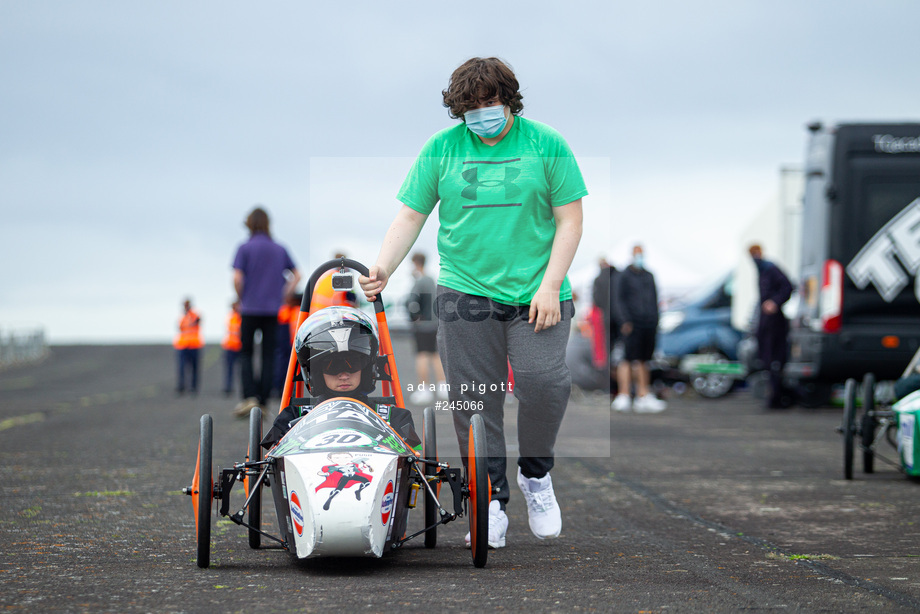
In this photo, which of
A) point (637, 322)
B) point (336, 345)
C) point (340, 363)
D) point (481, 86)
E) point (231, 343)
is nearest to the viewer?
Result: point (481, 86)

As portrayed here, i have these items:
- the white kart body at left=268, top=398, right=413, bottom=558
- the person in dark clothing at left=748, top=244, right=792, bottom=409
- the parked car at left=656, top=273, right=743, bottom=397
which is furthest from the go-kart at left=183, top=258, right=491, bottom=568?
the parked car at left=656, top=273, right=743, bottom=397

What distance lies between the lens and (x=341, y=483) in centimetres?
381

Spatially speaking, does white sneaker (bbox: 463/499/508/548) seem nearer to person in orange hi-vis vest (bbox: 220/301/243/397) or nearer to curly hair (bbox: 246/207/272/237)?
curly hair (bbox: 246/207/272/237)

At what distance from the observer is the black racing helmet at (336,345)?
4.52 meters

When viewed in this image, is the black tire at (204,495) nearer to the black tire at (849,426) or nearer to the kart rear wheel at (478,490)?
the kart rear wheel at (478,490)

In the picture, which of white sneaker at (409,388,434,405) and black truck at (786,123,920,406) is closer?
black truck at (786,123,920,406)

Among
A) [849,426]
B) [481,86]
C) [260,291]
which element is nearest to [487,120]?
[481,86]

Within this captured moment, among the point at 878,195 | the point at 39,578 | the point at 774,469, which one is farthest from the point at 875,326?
the point at 39,578

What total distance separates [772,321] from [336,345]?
1038cm

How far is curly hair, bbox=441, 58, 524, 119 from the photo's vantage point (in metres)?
4.42

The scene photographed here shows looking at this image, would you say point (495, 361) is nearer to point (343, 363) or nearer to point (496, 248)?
point (496, 248)

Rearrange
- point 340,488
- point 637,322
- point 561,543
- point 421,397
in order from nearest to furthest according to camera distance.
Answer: point 340,488
point 561,543
point 637,322
point 421,397

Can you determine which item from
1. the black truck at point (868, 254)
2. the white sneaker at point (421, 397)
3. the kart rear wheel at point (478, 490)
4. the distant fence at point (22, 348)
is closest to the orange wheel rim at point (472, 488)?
the kart rear wheel at point (478, 490)

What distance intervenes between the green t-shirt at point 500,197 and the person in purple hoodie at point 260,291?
19.4 feet
